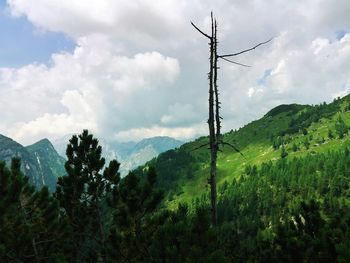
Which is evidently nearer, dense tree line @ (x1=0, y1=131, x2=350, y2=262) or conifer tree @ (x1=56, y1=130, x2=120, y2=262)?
dense tree line @ (x1=0, y1=131, x2=350, y2=262)

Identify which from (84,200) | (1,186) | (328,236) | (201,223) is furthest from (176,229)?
(84,200)

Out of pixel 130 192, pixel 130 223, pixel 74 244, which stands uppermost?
pixel 130 192

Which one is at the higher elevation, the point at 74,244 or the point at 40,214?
the point at 40,214

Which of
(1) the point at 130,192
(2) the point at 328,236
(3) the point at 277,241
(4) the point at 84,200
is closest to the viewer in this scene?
(2) the point at 328,236

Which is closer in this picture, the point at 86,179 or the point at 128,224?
the point at 128,224

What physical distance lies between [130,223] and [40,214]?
286 inches

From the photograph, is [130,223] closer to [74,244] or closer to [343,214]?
[343,214]

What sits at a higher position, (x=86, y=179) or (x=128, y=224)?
(x=86, y=179)

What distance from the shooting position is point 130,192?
19281 millimetres

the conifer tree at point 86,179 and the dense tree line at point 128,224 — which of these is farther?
the conifer tree at point 86,179

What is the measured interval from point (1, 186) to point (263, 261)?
39.9 ft

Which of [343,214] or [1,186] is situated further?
[1,186]

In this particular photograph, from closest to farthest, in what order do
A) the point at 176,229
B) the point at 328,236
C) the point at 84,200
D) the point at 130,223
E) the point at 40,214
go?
the point at 176,229 < the point at 328,236 < the point at 130,223 < the point at 40,214 < the point at 84,200

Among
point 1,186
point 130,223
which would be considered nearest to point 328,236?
point 130,223
